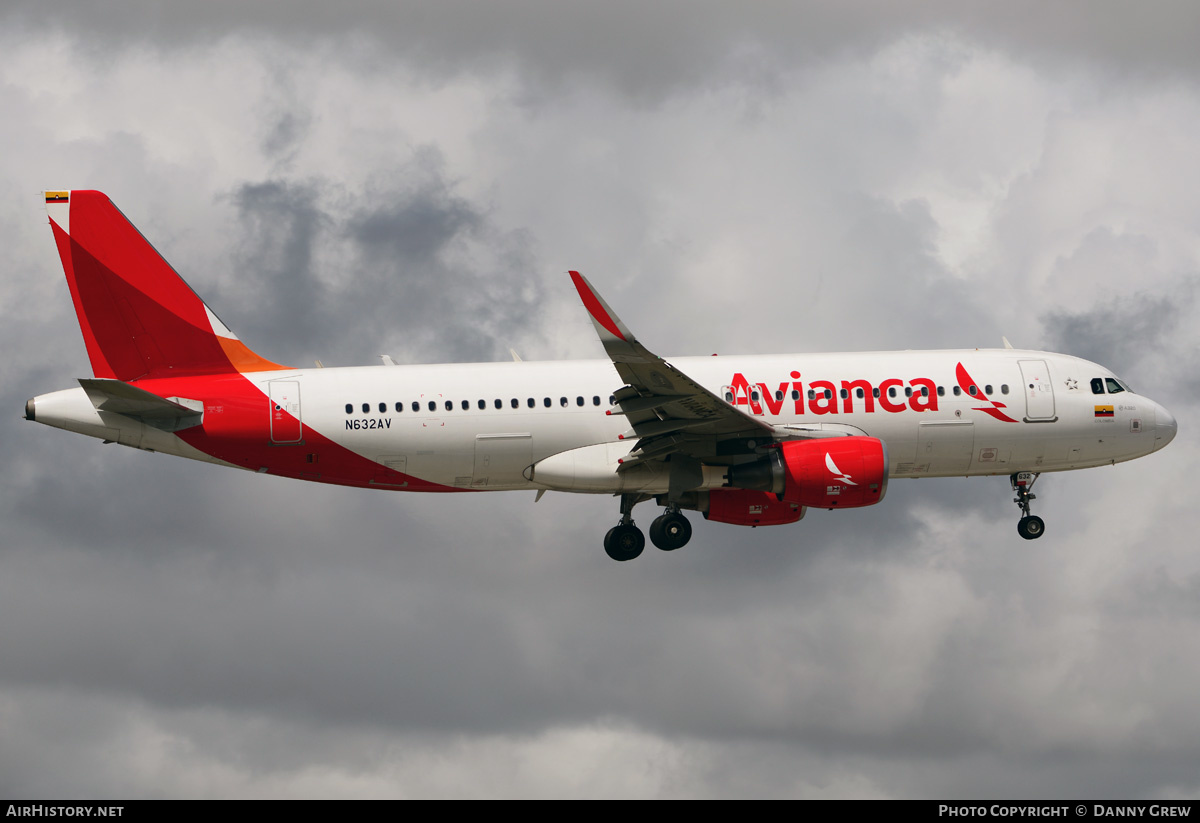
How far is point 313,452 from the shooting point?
170 ft

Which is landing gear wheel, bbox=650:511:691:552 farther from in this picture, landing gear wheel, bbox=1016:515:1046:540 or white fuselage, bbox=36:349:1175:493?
landing gear wheel, bbox=1016:515:1046:540

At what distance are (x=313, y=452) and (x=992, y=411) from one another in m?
24.5

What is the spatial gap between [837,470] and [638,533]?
9.19 metres

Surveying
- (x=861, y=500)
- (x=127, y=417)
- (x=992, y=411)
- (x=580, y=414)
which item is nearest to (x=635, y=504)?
(x=580, y=414)

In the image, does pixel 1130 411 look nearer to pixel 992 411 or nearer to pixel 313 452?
pixel 992 411

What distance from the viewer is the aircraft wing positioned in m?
46.3

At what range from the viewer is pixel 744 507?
56.0m

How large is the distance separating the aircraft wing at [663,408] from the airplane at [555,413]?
3.9 inches

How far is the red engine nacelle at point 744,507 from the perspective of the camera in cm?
5584

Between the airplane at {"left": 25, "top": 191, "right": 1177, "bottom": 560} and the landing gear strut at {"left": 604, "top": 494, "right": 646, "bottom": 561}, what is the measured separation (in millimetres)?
123

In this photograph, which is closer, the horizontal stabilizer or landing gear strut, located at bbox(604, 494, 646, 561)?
the horizontal stabilizer

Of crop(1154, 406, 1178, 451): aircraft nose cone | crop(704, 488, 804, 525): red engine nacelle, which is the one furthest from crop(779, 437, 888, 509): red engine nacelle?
crop(1154, 406, 1178, 451): aircraft nose cone

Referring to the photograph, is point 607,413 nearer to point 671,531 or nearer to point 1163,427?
point 671,531

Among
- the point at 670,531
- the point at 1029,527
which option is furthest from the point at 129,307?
the point at 1029,527
